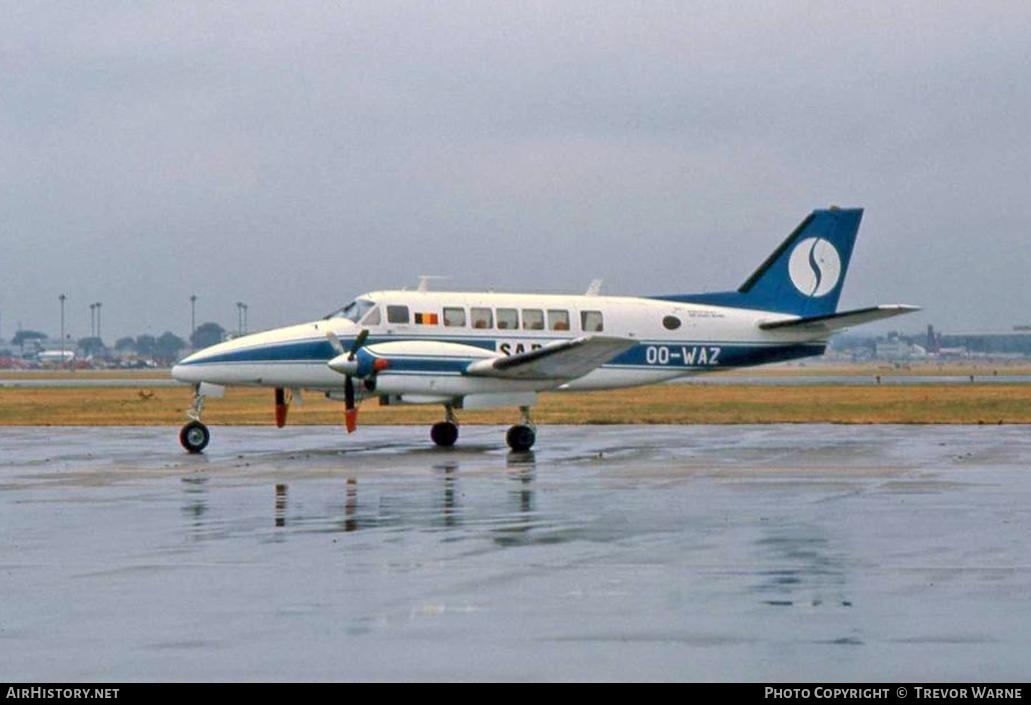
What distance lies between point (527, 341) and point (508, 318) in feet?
2.29

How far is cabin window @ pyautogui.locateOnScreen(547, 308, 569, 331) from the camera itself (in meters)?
38.4

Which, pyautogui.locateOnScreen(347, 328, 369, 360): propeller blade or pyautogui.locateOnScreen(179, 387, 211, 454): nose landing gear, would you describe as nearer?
pyautogui.locateOnScreen(179, 387, 211, 454): nose landing gear

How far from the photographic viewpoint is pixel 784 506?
72.1ft

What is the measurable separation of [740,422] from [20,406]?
1240 inches

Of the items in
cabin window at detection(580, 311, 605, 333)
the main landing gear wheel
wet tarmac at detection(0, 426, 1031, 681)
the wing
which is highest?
cabin window at detection(580, 311, 605, 333)

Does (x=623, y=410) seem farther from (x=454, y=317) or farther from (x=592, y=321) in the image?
(x=454, y=317)

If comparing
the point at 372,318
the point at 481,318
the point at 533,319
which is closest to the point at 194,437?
the point at 372,318

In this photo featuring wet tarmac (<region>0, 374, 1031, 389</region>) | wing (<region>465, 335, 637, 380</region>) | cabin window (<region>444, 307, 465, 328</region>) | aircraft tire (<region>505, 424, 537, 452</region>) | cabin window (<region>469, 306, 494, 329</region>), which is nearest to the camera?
aircraft tire (<region>505, 424, 537, 452</region>)

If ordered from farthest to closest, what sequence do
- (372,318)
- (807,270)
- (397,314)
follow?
(807,270) → (397,314) → (372,318)

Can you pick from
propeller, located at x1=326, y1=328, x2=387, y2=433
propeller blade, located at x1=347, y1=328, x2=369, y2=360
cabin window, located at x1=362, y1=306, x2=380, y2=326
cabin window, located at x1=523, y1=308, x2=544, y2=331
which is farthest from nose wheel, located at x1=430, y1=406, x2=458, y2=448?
cabin window, located at x1=523, y1=308, x2=544, y2=331

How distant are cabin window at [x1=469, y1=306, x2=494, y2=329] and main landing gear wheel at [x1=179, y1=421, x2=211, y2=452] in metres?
6.74

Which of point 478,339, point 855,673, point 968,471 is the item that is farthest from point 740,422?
point 855,673

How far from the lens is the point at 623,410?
57.6 metres

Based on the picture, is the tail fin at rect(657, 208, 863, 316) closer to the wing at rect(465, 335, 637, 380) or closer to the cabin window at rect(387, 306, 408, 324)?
the wing at rect(465, 335, 637, 380)
